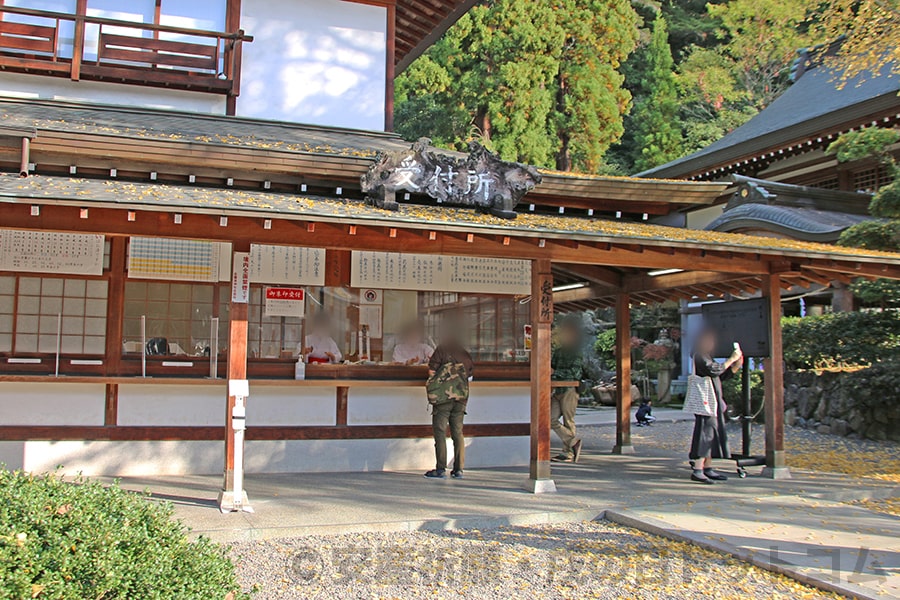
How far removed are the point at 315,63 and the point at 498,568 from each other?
8804mm

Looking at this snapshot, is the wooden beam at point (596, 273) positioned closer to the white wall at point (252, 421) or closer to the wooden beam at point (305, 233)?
the white wall at point (252, 421)

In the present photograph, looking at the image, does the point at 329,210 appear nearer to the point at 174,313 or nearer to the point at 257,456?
the point at 174,313

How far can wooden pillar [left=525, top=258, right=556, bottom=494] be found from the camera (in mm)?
8523

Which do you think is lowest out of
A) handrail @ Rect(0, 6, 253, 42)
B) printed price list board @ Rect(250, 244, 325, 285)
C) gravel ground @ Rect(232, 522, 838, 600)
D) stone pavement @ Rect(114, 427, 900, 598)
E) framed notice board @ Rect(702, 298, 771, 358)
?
gravel ground @ Rect(232, 522, 838, 600)

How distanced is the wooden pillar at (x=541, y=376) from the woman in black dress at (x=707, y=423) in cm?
206

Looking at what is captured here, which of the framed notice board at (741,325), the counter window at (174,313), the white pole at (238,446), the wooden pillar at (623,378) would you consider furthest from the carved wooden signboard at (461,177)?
the wooden pillar at (623,378)

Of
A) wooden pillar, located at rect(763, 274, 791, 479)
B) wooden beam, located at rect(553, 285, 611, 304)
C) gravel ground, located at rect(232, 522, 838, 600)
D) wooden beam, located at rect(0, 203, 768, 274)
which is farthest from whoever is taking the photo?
wooden beam, located at rect(553, 285, 611, 304)

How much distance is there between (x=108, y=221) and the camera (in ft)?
23.7

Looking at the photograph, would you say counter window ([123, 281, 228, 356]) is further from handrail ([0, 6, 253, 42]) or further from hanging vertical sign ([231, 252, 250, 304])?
handrail ([0, 6, 253, 42])

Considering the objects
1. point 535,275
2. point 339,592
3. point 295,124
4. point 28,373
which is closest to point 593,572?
point 339,592

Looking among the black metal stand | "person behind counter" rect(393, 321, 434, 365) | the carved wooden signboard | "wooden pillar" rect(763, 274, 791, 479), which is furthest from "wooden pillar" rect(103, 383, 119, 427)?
"wooden pillar" rect(763, 274, 791, 479)

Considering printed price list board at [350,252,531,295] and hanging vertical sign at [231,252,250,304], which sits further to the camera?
printed price list board at [350,252,531,295]

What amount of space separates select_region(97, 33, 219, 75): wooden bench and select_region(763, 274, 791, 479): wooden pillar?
843 cm

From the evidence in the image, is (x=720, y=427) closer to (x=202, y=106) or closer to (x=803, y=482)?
(x=803, y=482)
